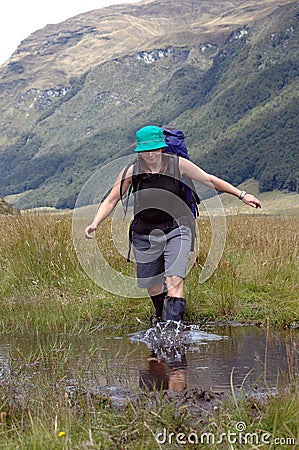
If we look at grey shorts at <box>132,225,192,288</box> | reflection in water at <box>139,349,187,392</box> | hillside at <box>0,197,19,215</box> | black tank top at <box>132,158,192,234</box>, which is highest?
hillside at <box>0,197,19,215</box>

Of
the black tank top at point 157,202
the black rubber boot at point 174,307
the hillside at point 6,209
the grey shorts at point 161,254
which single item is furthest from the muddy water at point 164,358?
the hillside at point 6,209

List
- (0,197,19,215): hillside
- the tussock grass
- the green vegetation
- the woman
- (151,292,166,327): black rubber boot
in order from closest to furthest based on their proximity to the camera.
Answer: the green vegetation → the woman → (151,292,166,327): black rubber boot → the tussock grass → (0,197,19,215): hillside

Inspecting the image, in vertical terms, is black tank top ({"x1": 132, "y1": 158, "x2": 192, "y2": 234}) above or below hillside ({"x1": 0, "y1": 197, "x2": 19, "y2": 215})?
below

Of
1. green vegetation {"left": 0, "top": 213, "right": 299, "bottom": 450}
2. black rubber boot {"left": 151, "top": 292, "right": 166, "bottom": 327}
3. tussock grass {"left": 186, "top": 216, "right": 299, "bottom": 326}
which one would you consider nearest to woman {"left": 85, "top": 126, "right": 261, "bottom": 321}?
black rubber boot {"left": 151, "top": 292, "right": 166, "bottom": 327}

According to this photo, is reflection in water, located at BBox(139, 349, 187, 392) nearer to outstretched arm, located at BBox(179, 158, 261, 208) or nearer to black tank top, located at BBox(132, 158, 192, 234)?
black tank top, located at BBox(132, 158, 192, 234)

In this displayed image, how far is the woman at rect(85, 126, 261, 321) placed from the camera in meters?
6.27

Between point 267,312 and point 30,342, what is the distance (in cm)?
272

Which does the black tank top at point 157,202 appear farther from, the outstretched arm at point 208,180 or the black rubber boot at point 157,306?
the black rubber boot at point 157,306

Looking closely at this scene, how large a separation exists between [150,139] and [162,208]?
→ 0.69 meters

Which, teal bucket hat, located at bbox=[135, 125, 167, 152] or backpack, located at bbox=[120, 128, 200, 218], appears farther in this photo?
backpack, located at bbox=[120, 128, 200, 218]

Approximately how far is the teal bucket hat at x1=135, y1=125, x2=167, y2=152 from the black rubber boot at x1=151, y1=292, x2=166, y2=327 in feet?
5.58

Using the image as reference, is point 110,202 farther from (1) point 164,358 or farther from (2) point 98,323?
(1) point 164,358

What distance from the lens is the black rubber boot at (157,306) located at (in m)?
7.08

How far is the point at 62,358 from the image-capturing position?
17.3ft
